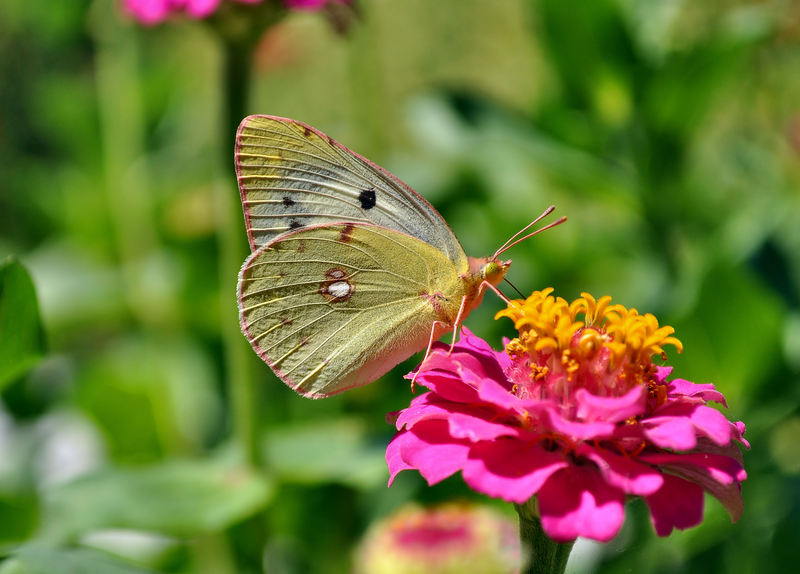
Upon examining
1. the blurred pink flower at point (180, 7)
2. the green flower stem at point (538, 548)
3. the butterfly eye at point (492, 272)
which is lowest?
the green flower stem at point (538, 548)

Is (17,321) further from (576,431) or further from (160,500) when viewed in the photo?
(576,431)

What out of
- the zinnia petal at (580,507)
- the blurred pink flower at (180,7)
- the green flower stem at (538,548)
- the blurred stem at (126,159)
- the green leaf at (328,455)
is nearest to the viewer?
the zinnia petal at (580,507)

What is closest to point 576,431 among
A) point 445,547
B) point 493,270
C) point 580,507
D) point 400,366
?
point 580,507

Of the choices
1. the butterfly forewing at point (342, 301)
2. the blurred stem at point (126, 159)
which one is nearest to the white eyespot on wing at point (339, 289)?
the butterfly forewing at point (342, 301)

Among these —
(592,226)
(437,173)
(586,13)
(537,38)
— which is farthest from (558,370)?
(437,173)

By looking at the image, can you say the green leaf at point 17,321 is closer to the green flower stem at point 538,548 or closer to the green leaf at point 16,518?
the green leaf at point 16,518

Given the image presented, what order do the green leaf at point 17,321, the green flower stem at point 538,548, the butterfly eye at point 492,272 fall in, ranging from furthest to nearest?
the butterfly eye at point 492,272, the green leaf at point 17,321, the green flower stem at point 538,548
